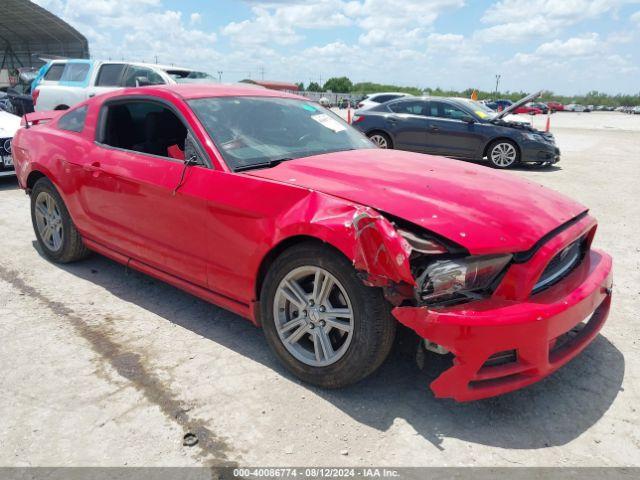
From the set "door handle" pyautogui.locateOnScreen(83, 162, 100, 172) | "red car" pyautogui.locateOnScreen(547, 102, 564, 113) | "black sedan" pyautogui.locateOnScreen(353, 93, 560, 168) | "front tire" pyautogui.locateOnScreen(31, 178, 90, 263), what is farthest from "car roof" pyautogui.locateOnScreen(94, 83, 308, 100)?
"red car" pyautogui.locateOnScreen(547, 102, 564, 113)

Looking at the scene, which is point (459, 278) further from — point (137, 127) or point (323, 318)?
point (137, 127)

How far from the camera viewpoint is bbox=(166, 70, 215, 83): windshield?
10742 mm

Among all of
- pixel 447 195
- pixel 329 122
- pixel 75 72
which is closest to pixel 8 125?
pixel 75 72

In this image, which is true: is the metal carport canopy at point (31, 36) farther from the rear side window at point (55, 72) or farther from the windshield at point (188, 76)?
the windshield at point (188, 76)

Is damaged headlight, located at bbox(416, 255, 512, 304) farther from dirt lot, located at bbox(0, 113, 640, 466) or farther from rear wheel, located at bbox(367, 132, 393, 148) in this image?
rear wheel, located at bbox(367, 132, 393, 148)

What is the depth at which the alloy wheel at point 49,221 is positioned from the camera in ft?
15.1

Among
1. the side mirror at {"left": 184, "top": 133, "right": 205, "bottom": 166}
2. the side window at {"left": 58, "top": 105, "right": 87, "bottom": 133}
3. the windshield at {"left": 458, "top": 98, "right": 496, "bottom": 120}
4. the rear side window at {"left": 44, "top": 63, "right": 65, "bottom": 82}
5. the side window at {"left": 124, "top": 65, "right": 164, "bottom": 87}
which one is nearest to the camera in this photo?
the side mirror at {"left": 184, "top": 133, "right": 205, "bottom": 166}

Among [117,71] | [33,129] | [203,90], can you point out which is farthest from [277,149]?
[117,71]

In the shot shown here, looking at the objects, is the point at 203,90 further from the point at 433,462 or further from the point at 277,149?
the point at 433,462

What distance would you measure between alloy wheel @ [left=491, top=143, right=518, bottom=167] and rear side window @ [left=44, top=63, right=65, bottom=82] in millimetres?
9756

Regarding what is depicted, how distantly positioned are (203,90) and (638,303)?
11.8 ft

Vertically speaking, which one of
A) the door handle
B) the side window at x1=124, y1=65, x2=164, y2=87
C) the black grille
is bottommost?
the black grille

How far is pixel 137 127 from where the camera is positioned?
13.7 feet

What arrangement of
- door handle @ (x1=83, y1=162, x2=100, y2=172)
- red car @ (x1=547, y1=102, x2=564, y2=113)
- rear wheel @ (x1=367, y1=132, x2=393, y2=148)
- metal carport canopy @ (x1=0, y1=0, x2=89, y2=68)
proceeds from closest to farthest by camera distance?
1. door handle @ (x1=83, y1=162, x2=100, y2=172)
2. rear wheel @ (x1=367, y1=132, x2=393, y2=148)
3. metal carport canopy @ (x1=0, y1=0, x2=89, y2=68)
4. red car @ (x1=547, y1=102, x2=564, y2=113)
